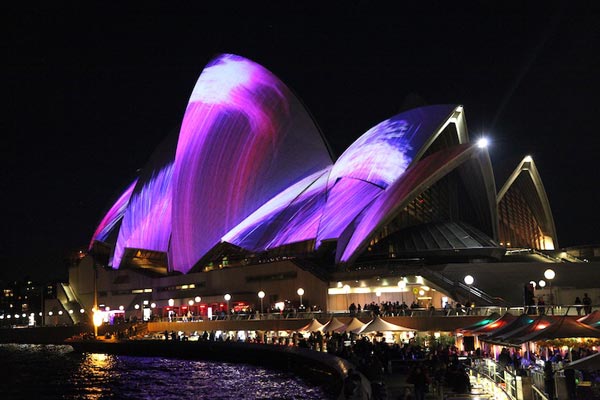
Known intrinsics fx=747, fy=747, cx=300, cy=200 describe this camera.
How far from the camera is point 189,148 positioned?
50.5 m

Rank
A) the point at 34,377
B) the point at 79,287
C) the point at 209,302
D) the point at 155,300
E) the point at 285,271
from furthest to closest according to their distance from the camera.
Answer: the point at 79,287, the point at 155,300, the point at 209,302, the point at 285,271, the point at 34,377

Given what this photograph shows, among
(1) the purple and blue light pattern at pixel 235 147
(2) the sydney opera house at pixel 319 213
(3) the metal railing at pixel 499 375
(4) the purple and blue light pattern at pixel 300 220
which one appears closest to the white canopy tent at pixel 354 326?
(2) the sydney opera house at pixel 319 213

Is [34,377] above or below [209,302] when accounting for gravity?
below

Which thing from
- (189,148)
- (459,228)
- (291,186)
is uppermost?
(189,148)

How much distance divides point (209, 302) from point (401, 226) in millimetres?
15952

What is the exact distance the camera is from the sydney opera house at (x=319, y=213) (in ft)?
124

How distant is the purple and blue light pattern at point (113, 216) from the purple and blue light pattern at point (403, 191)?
30660mm

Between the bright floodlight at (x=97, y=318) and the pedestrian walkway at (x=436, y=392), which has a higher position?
the bright floodlight at (x=97, y=318)

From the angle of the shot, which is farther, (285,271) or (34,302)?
(34,302)

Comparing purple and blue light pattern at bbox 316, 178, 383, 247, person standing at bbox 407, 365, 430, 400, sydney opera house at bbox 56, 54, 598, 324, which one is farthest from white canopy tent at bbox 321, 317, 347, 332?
person standing at bbox 407, 365, 430, 400

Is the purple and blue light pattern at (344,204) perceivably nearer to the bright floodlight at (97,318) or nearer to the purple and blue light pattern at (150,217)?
the purple and blue light pattern at (150,217)

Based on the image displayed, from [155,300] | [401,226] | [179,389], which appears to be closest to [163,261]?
[155,300]

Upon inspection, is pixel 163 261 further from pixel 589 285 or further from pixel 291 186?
pixel 589 285

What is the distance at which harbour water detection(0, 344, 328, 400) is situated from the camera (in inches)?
1023
